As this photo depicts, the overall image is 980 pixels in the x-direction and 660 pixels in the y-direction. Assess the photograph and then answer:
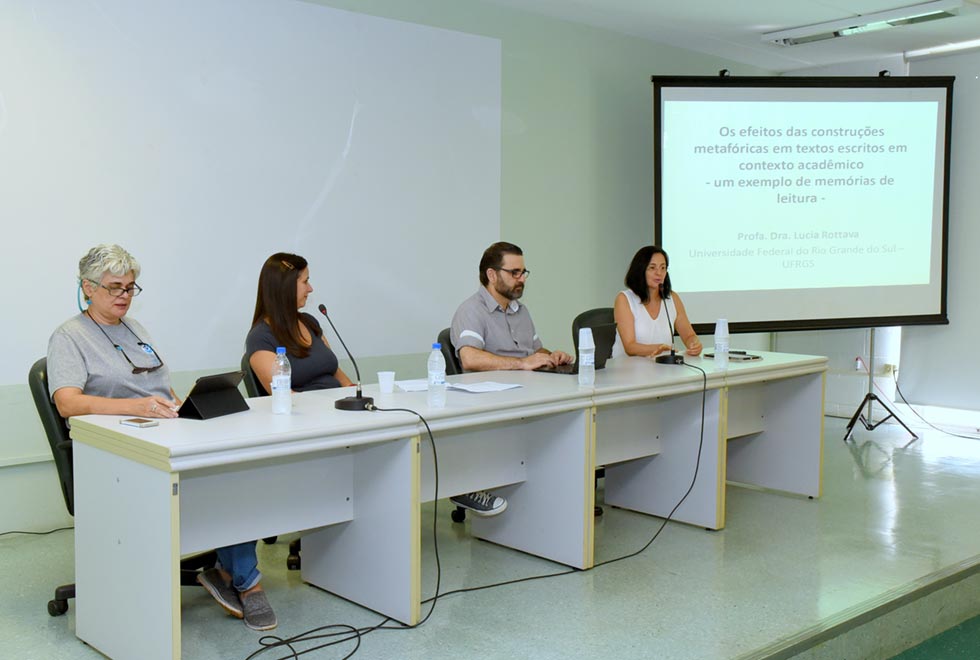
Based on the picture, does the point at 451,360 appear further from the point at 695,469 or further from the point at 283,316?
the point at 695,469

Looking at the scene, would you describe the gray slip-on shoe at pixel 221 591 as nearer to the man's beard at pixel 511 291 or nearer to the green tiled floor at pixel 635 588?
the green tiled floor at pixel 635 588

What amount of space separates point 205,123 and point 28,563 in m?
1.84

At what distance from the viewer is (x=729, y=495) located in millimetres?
4355

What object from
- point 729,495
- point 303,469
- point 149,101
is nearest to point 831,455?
point 729,495

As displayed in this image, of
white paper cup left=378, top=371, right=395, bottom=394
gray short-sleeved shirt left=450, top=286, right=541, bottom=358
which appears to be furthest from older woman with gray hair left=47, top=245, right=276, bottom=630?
gray short-sleeved shirt left=450, top=286, right=541, bottom=358

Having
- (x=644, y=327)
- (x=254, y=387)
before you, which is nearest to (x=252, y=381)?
(x=254, y=387)

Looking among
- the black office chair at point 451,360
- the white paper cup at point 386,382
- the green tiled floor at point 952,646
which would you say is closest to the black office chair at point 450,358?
the black office chair at point 451,360

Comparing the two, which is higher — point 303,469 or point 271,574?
point 303,469

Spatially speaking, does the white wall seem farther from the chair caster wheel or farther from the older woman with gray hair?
the chair caster wheel

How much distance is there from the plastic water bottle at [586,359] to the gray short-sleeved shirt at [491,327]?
512 millimetres

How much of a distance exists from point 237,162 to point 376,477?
1871 mm

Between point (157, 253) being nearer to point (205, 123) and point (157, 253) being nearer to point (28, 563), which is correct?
point (205, 123)

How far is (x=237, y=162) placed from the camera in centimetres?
405

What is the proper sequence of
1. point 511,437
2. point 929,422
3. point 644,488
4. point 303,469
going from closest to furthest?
point 303,469
point 511,437
point 644,488
point 929,422
